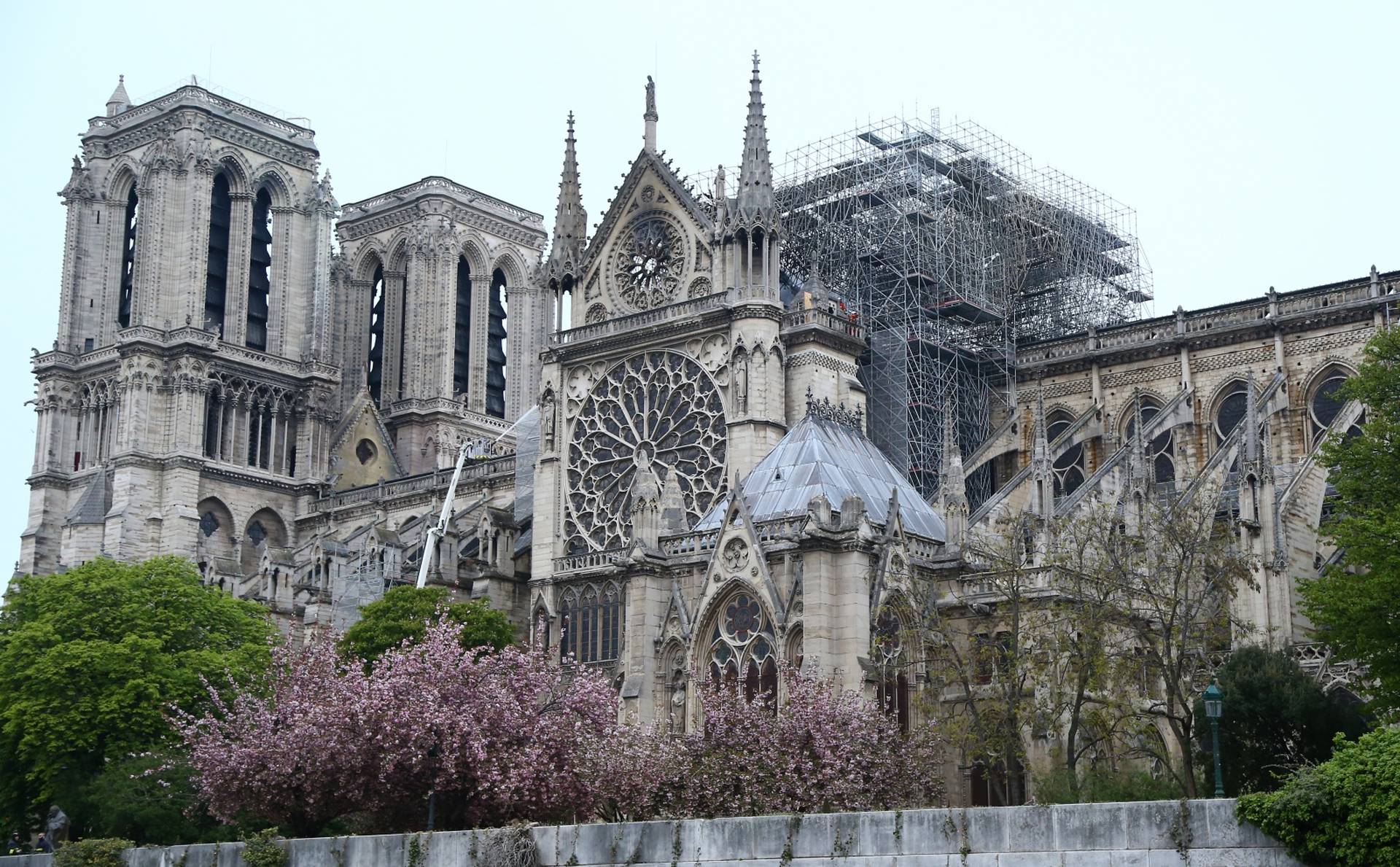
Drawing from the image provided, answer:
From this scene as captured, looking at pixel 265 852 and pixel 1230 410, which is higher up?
pixel 1230 410

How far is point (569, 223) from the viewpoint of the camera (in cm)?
5800

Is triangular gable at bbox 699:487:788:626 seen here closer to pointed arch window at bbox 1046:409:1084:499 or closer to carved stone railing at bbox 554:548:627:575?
carved stone railing at bbox 554:548:627:575

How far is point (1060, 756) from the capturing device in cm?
3556

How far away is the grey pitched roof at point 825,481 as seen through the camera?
40219 millimetres

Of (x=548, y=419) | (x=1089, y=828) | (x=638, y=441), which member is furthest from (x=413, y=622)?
(x=1089, y=828)

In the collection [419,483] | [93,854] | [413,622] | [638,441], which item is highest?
[419,483]

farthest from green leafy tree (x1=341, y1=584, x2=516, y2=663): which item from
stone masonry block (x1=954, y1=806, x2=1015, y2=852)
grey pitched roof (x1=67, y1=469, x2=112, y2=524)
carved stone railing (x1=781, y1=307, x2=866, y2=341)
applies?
stone masonry block (x1=954, y1=806, x2=1015, y2=852)

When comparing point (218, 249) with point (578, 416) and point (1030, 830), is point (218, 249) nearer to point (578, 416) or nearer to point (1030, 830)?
point (578, 416)

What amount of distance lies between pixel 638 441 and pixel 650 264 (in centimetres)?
548

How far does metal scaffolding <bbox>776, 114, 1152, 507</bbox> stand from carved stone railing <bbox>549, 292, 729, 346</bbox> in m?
5.54

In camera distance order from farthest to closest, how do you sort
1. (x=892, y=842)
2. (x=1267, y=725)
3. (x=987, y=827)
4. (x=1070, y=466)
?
(x=1070, y=466)
(x=1267, y=725)
(x=892, y=842)
(x=987, y=827)

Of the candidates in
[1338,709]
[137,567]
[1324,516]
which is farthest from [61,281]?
[1338,709]

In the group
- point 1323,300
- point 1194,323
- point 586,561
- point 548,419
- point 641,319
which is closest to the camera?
point 1323,300

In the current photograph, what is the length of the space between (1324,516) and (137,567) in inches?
1220
